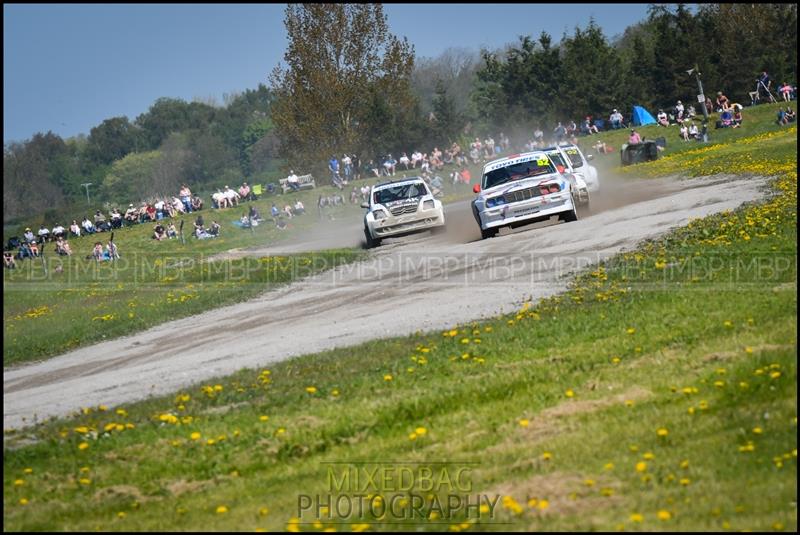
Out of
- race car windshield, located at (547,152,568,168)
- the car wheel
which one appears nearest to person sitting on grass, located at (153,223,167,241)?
race car windshield, located at (547,152,568,168)

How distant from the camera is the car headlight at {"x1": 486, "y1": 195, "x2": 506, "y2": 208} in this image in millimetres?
23609

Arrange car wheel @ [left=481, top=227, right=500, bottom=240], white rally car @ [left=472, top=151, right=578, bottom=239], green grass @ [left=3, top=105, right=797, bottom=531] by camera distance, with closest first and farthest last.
→ green grass @ [left=3, top=105, right=797, bottom=531]
white rally car @ [left=472, top=151, right=578, bottom=239]
car wheel @ [left=481, top=227, right=500, bottom=240]

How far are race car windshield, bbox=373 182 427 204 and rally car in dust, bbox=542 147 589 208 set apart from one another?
3.62m

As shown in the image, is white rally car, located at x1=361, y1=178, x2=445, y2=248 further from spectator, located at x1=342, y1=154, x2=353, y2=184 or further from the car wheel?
spectator, located at x1=342, y1=154, x2=353, y2=184

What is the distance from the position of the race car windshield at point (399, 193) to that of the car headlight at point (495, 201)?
4230 mm

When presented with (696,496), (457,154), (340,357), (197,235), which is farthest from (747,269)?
(457,154)

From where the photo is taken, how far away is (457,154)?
64.2 meters

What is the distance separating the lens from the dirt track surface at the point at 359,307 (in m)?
14.3

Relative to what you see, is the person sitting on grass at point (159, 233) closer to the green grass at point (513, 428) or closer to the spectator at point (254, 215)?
the spectator at point (254, 215)

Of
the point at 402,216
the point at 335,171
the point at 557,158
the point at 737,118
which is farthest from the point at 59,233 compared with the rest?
the point at 737,118

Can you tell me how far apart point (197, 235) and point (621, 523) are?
3862cm

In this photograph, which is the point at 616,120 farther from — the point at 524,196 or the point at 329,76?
the point at 524,196

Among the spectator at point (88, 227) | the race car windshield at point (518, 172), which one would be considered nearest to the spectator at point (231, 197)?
the spectator at point (88, 227)

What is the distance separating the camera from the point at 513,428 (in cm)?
926
